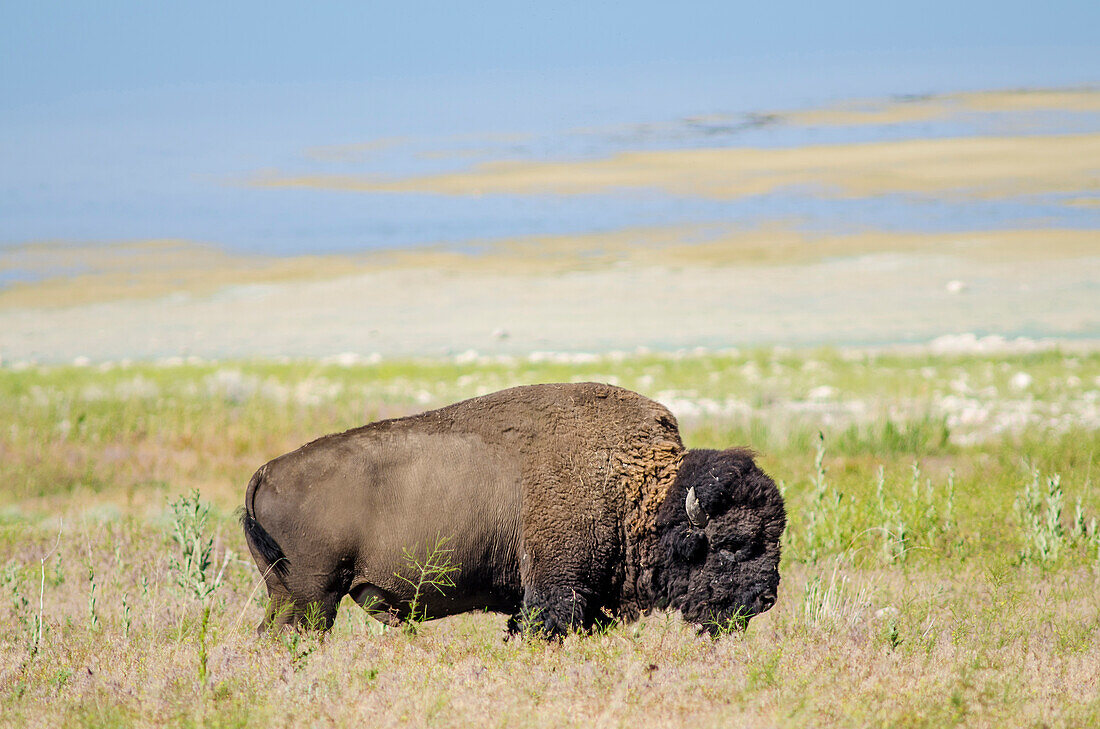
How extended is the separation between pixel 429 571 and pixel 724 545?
5.82 ft

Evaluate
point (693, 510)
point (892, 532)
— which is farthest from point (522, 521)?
point (892, 532)

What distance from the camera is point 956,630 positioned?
267 inches

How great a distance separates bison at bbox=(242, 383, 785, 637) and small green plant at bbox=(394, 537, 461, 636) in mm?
25

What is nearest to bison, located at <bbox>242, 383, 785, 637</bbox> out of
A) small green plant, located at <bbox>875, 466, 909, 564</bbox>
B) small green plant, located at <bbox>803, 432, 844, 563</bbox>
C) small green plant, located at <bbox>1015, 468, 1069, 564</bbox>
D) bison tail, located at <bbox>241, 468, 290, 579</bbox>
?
bison tail, located at <bbox>241, 468, 290, 579</bbox>

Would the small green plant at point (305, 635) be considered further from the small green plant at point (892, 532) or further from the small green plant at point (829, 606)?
the small green plant at point (892, 532)

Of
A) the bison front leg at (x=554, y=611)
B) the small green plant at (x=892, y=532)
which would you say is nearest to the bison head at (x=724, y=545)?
the bison front leg at (x=554, y=611)

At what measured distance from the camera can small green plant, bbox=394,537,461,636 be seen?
20.0 feet

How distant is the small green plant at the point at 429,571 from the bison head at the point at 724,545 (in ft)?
4.21

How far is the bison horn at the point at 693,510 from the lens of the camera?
6199mm

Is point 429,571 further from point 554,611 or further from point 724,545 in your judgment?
point 724,545

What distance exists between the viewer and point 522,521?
6297 millimetres

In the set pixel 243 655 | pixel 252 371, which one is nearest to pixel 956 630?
pixel 243 655

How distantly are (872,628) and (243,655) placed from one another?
3.96m

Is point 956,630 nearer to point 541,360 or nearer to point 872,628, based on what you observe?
point 872,628
